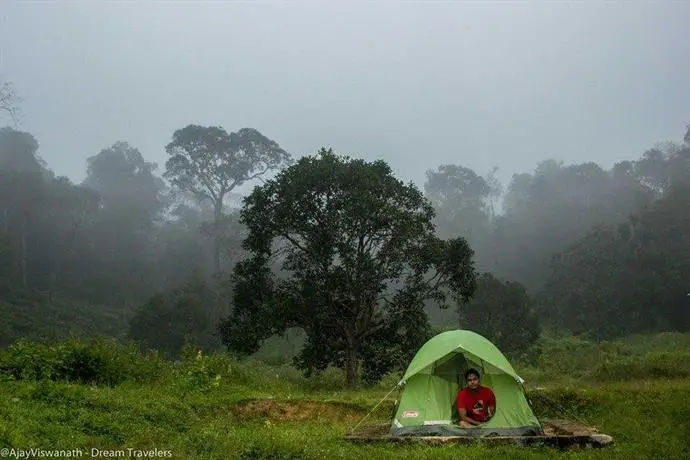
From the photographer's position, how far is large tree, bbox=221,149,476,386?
55.8 ft

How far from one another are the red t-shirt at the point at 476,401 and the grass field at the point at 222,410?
1.49 m

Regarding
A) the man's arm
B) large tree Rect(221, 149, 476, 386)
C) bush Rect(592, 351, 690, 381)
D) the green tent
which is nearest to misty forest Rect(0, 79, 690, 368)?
large tree Rect(221, 149, 476, 386)

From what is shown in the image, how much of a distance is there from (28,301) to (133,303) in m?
9.37

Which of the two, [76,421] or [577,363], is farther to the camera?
[577,363]

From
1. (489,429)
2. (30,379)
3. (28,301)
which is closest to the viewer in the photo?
(489,429)

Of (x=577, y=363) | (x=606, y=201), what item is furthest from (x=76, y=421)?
(x=606, y=201)

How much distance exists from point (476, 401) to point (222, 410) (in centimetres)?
524

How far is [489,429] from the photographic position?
363 inches

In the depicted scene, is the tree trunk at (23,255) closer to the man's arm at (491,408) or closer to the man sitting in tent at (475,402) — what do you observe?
the man sitting in tent at (475,402)

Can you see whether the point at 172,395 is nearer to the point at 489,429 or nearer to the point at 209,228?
the point at 489,429

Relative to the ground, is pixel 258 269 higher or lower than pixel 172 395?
higher

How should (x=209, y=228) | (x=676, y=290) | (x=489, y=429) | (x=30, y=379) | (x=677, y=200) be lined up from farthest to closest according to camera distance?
(x=209, y=228) → (x=677, y=200) → (x=676, y=290) → (x=30, y=379) → (x=489, y=429)

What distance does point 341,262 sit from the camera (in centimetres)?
1728

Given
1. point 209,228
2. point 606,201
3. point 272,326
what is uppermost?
point 606,201
